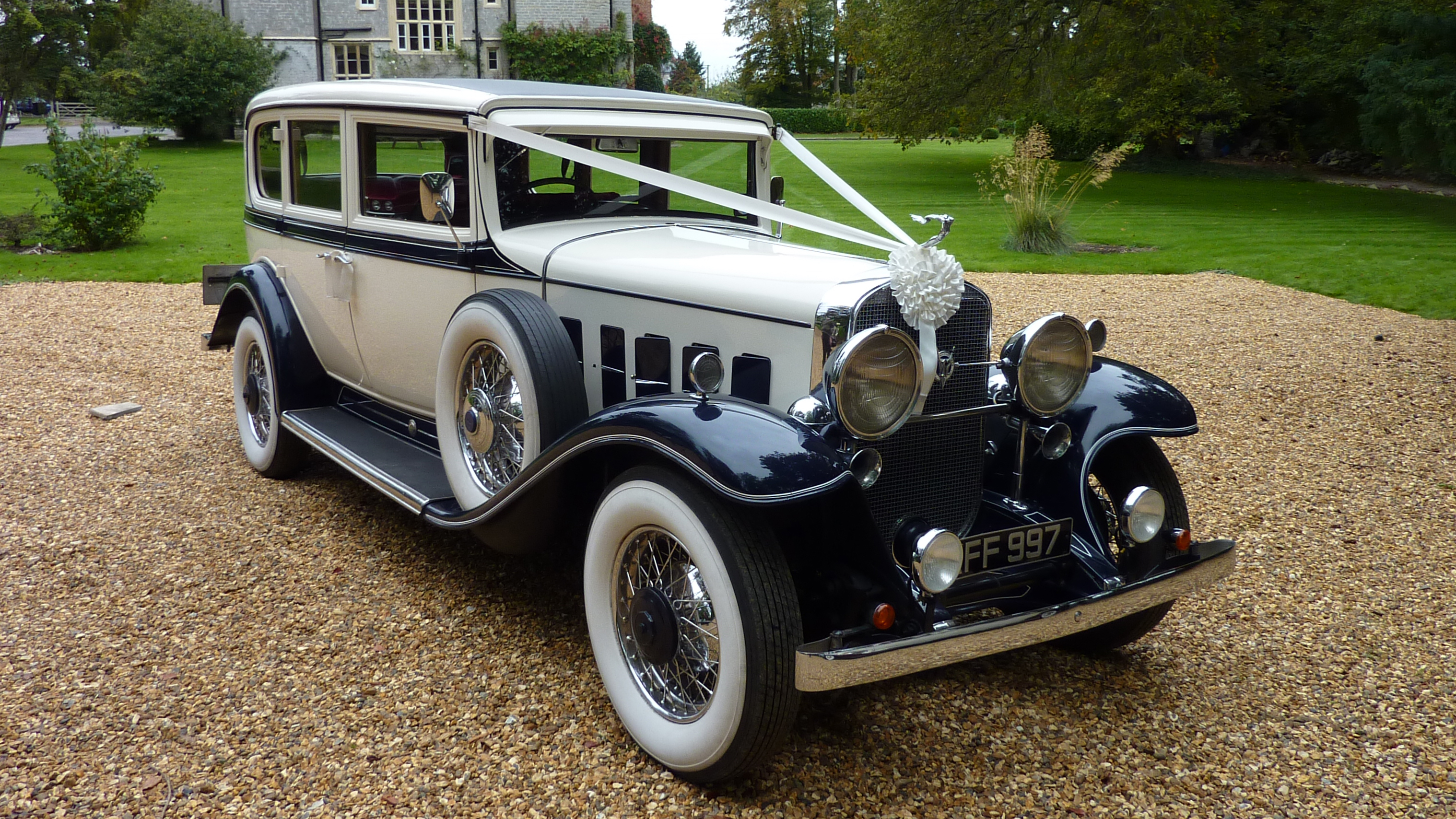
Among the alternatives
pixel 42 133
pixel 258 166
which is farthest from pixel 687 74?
pixel 258 166

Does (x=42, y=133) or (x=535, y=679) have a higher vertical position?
(x=42, y=133)

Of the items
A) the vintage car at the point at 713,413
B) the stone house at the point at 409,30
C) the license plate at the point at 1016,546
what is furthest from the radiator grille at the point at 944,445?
the stone house at the point at 409,30

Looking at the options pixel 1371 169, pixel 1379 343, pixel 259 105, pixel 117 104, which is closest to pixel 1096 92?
pixel 1371 169

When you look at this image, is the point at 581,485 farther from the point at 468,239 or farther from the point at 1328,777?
the point at 1328,777

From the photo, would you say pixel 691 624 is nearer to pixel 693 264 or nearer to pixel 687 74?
pixel 693 264

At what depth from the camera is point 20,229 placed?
12.6 meters

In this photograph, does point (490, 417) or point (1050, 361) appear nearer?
point (1050, 361)

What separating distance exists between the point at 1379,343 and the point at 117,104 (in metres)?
30.6

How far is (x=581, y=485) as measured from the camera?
123 inches

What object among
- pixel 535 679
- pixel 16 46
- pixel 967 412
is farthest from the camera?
pixel 16 46

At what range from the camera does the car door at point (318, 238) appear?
4.34m

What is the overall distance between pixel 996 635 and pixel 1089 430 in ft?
2.94

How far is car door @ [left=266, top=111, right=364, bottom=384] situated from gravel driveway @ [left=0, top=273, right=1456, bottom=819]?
0.79 meters

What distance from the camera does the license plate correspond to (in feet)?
9.01
